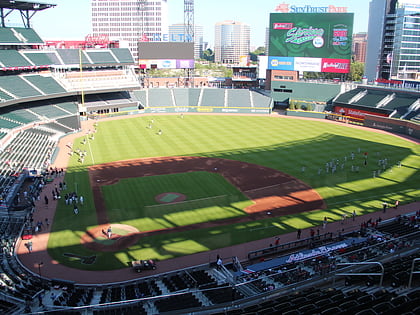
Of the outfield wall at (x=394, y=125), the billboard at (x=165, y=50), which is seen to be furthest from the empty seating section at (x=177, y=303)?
the billboard at (x=165, y=50)

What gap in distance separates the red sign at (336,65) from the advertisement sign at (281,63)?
6.28m

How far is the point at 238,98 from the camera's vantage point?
8356cm

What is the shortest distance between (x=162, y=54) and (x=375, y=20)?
5667 centimetres

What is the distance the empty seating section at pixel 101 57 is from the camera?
260 ft

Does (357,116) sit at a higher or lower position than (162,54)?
lower

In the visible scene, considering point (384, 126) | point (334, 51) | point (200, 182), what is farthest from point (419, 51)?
point (200, 182)

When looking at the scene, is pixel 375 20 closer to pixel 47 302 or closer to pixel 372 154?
pixel 372 154

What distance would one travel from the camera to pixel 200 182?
37500 mm

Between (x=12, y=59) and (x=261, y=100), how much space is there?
46861 mm

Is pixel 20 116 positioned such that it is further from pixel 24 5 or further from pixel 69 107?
pixel 24 5

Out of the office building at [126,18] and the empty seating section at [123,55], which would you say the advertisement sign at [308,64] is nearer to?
the empty seating section at [123,55]

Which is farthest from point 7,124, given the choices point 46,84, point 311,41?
point 311,41

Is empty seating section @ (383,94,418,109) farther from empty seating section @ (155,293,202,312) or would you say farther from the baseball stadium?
empty seating section @ (155,293,202,312)

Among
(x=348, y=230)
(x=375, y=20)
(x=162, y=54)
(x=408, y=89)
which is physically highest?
(x=375, y=20)
